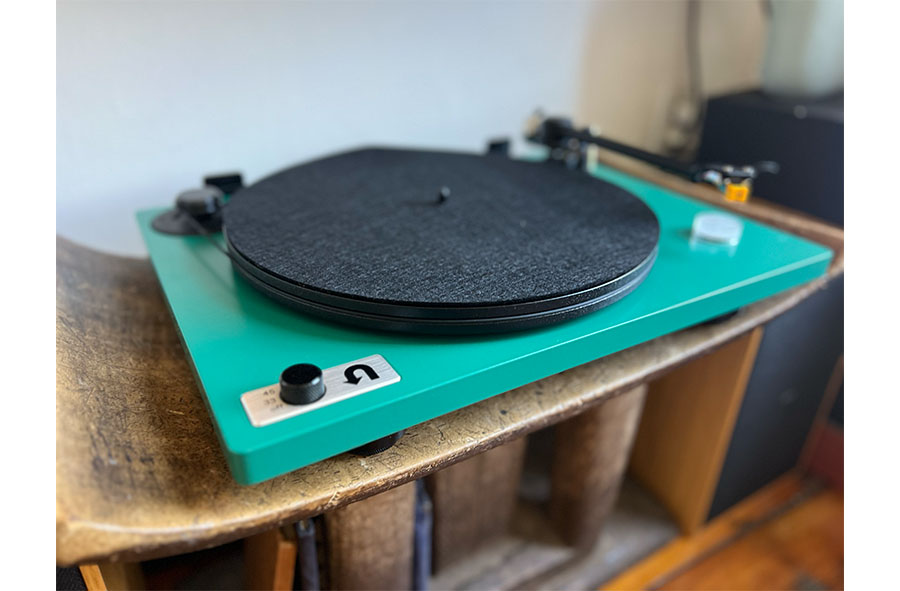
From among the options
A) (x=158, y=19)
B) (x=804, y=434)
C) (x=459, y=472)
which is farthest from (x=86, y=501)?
(x=804, y=434)

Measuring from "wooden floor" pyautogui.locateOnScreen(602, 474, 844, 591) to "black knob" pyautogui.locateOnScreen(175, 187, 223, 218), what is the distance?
3.09ft

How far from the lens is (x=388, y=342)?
1.94 ft

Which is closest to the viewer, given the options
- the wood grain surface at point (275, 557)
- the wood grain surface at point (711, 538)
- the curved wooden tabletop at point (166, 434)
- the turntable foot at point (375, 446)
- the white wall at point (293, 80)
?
the curved wooden tabletop at point (166, 434)

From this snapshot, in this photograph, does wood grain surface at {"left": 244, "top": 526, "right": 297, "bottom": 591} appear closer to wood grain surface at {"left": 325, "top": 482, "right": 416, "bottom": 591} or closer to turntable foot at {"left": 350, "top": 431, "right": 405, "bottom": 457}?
wood grain surface at {"left": 325, "top": 482, "right": 416, "bottom": 591}

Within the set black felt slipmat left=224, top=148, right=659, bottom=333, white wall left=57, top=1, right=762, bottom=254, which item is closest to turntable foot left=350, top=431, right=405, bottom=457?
black felt slipmat left=224, top=148, right=659, bottom=333

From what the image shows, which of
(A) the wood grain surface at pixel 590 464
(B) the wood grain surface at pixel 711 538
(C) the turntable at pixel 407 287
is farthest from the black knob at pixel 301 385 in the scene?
(B) the wood grain surface at pixel 711 538

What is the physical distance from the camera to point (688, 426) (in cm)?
112

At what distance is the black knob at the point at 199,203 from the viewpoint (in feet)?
2.67

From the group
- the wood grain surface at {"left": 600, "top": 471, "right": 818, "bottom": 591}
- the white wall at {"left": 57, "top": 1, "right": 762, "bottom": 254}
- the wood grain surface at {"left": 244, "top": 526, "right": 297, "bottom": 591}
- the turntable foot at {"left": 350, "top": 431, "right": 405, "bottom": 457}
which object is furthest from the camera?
the wood grain surface at {"left": 600, "top": 471, "right": 818, "bottom": 591}

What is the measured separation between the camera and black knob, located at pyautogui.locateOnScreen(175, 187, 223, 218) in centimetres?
81

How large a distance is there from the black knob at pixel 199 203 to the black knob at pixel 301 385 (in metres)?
0.41

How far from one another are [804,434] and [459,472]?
76 centimetres

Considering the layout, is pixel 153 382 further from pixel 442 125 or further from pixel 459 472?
pixel 442 125

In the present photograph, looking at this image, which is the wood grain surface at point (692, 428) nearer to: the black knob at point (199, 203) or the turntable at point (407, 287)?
the turntable at point (407, 287)
